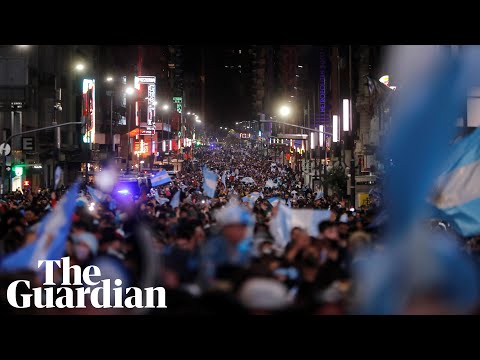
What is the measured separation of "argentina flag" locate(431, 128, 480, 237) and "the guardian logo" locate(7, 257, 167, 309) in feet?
15.2

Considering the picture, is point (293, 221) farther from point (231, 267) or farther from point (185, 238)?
point (231, 267)

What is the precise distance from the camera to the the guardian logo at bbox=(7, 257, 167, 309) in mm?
8805

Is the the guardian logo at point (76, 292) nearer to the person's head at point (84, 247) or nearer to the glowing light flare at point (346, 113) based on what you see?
the person's head at point (84, 247)

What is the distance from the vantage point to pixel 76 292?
9.02 m

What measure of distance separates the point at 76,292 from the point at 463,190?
18.3ft

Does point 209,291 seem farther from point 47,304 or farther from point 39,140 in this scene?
point 39,140

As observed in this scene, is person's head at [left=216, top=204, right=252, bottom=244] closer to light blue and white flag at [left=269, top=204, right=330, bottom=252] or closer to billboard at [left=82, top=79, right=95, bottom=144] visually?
light blue and white flag at [left=269, top=204, right=330, bottom=252]

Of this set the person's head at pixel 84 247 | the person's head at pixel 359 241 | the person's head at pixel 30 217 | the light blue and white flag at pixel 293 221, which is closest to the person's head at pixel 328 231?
the person's head at pixel 359 241

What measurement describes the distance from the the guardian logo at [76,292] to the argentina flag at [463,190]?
464 centimetres

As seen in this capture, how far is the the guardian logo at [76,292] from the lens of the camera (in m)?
8.80

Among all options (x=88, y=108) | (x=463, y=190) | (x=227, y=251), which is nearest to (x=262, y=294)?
(x=227, y=251)

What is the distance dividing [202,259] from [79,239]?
6.33 feet

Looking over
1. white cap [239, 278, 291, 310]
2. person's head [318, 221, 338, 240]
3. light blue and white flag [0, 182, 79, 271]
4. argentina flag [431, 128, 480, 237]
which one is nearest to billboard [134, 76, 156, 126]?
argentina flag [431, 128, 480, 237]
